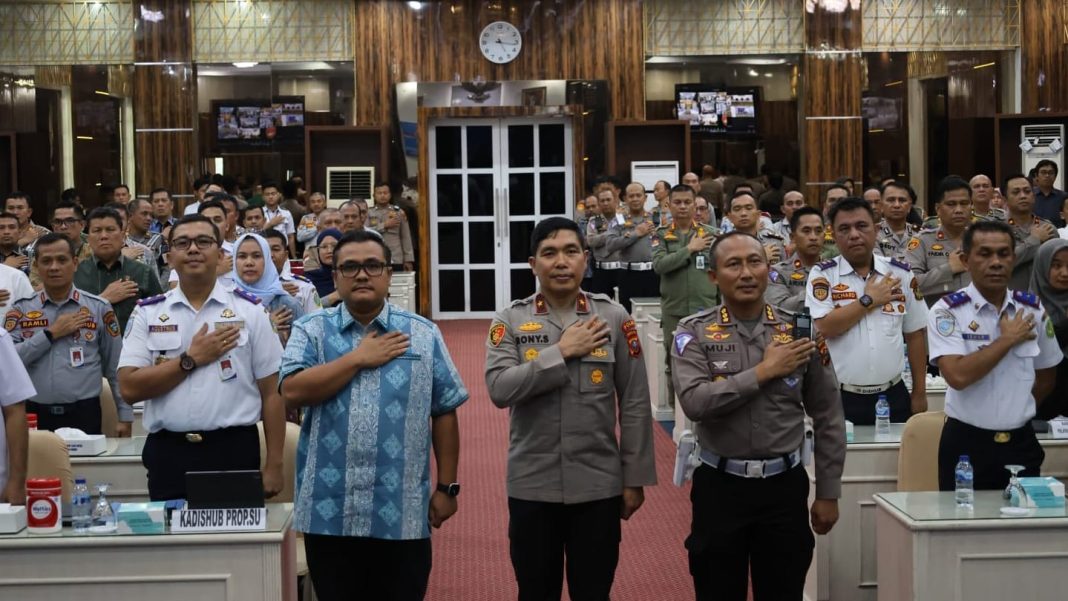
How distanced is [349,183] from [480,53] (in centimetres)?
197

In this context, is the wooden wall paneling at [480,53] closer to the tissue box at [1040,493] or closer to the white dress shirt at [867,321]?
the white dress shirt at [867,321]

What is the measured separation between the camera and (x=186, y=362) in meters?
3.98

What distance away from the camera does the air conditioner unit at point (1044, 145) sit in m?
12.6

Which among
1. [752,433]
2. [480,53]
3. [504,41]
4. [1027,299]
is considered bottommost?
[752,433]

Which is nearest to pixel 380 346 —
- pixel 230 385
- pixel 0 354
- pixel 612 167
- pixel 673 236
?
pixel 230 385

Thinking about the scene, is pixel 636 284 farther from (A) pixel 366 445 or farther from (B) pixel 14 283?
(A) pixel 366 445

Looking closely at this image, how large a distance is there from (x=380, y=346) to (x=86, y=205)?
11.5 metres


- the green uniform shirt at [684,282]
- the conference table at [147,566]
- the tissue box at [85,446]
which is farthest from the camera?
the green uniform shirt at [684,282]

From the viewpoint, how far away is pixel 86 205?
13953 mm

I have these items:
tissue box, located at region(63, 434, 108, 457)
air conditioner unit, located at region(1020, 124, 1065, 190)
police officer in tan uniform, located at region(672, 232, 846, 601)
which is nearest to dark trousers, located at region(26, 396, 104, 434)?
tissue box, located at region(63, 434, 108, 457)

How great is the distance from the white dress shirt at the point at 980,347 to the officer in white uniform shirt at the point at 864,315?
28.5 inches

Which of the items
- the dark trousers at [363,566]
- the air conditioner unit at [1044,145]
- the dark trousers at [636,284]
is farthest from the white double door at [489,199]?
the dark trousers at [363,566]

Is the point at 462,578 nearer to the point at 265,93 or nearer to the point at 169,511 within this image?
the point at 169,511

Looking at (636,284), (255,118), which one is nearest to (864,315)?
(636,284)
